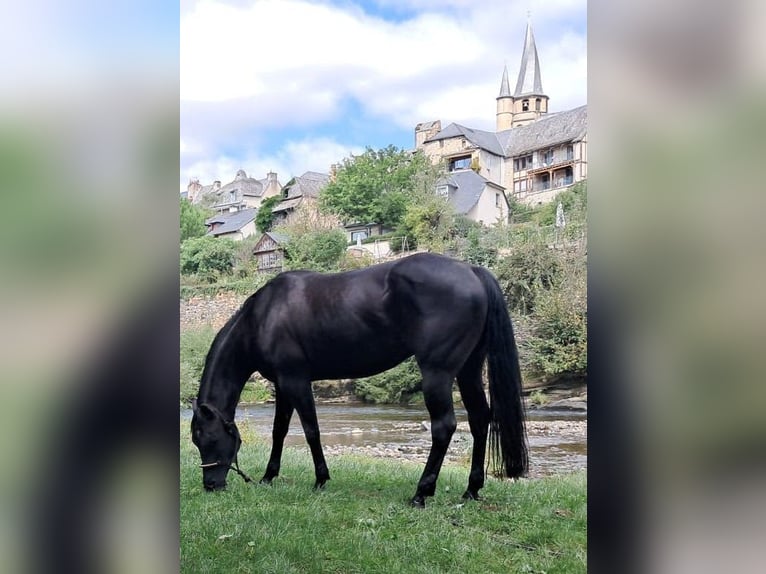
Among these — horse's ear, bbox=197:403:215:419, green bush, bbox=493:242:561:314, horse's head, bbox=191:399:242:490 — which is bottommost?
horse's head, bbox=191:399:242:490

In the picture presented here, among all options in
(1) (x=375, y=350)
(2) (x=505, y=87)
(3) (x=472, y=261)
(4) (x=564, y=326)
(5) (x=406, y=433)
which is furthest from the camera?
(1) (x=375, y=350)

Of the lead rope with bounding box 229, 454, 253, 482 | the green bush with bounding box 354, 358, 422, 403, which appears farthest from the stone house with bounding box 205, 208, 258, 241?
the lead rope with bounding box 229, 454, 253, 482

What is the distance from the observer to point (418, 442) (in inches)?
126

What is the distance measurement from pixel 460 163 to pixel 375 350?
0.95m

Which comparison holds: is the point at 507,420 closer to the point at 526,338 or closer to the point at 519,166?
the point at 526,338

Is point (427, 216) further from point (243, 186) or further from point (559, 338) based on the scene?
point (243, 186)

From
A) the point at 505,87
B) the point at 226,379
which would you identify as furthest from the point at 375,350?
the point at 505,87

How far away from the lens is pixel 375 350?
333 centimetres

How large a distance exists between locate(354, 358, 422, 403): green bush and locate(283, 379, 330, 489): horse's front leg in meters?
0.28

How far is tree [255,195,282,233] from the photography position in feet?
11.3

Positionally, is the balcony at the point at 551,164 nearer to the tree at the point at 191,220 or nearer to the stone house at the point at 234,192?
the stone house at the point at 234,192

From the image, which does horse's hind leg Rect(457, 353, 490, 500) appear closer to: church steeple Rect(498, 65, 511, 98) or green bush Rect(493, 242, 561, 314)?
green bush Rect(493, 242, 561, 314)

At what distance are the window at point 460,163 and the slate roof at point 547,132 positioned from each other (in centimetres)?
17
